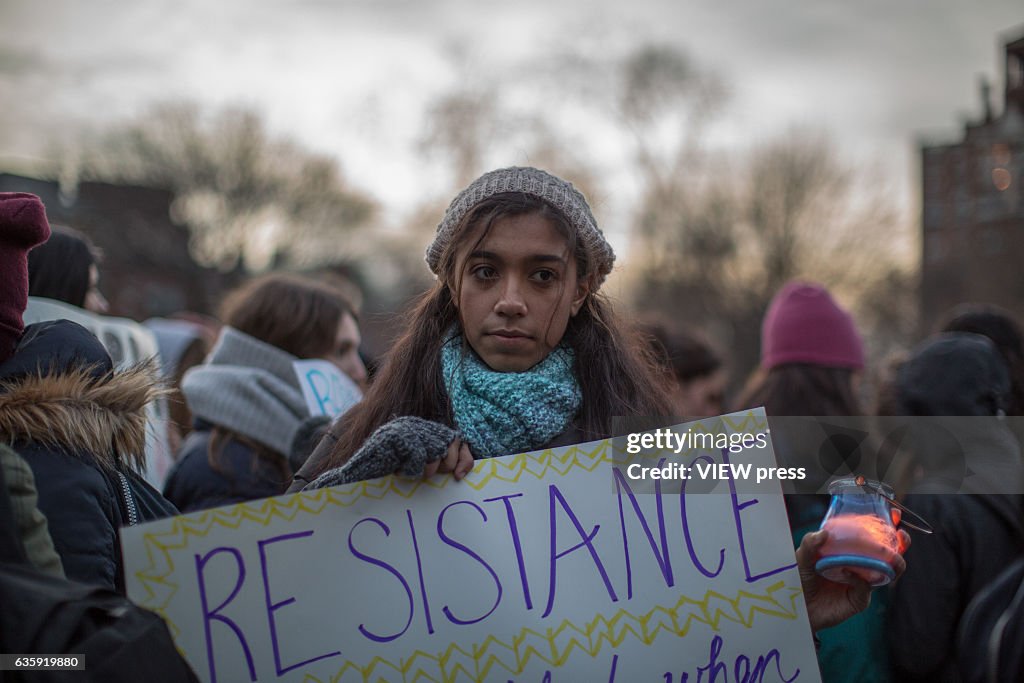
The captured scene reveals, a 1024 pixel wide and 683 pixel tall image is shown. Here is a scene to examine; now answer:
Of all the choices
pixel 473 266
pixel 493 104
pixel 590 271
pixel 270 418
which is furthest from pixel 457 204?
pixel 493 104

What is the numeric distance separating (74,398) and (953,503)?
2.11 metres

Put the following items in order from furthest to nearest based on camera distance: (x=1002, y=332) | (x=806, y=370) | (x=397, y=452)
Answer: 1. (x=806, y=370)
2. (x=1002, y=332)
3. (x=397, y=452)

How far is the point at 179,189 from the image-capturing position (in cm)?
2688

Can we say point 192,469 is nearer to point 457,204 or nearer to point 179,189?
point 457,204

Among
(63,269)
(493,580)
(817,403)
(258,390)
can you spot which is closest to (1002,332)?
(817,403)

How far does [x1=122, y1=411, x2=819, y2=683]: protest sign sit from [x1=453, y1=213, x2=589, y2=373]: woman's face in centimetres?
27

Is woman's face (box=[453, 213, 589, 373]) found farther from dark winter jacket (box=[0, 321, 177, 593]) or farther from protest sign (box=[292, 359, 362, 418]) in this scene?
protest sign (box=[292, 359, 362, 418])

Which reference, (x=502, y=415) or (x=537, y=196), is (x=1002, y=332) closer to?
(x=537, y=196)

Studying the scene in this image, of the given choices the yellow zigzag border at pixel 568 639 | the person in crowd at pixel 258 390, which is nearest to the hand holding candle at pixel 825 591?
the yellow zigzag border at pixel 568 639

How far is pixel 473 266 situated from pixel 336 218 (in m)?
27.8

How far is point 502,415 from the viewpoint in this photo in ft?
5.99

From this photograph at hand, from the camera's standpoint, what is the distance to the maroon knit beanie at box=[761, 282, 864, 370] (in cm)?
364

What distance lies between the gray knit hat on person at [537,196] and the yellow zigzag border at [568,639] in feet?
2.63

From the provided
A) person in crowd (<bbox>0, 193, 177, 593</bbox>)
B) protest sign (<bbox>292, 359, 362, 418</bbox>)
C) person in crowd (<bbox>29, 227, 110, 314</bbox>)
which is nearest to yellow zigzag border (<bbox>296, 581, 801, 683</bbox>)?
person in crowd (<bbox>0, 193, 177, 593</bbox>)
